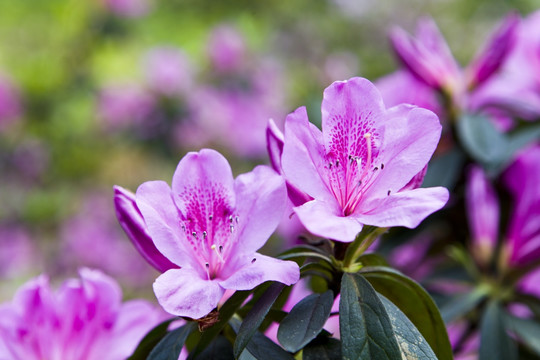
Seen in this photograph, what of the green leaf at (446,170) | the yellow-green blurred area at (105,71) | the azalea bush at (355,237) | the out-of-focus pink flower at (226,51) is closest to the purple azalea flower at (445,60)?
the azalea bush at (355,237)

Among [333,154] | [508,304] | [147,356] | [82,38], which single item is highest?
[82,38]

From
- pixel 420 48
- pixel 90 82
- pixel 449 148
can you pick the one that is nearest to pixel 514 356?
pixel 449 148

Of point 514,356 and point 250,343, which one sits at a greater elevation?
point 250,343

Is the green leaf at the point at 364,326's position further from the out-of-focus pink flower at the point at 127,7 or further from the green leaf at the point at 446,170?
the out-of-focus pink flower at the point at 127,7

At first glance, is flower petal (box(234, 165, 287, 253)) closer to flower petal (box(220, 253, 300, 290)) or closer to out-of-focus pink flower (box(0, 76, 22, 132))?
flower petal (box(220, 253, 300, 290))

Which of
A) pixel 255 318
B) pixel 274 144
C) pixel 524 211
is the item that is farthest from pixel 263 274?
pixel 524 211

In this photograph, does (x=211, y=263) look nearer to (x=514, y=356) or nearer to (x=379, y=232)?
(x=379, y=232)
